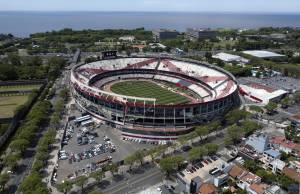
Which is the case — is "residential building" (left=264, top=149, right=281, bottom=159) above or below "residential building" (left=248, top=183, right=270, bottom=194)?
above

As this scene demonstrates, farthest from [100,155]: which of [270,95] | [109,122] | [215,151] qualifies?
[270,95]

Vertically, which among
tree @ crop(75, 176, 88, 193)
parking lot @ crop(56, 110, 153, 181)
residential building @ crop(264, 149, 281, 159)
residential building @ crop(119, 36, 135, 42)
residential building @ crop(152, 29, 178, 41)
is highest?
residential building @ crop(152, 29, 178, 41)

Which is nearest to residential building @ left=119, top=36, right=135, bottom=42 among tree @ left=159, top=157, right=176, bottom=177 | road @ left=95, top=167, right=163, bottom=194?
road @ left=95, top=167, right=163, bottom=194

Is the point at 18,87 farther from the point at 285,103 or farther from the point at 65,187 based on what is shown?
the point at 285,103

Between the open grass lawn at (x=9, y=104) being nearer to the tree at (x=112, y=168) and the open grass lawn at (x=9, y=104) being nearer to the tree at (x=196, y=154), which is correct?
the tree at (x=112, y=168)

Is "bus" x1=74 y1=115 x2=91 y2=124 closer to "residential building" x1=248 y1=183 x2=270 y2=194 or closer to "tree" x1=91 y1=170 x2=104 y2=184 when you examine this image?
"tree" x1=91 y1=170 x2=104 y2=184

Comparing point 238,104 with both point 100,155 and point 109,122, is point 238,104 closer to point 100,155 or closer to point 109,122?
point 109,122
